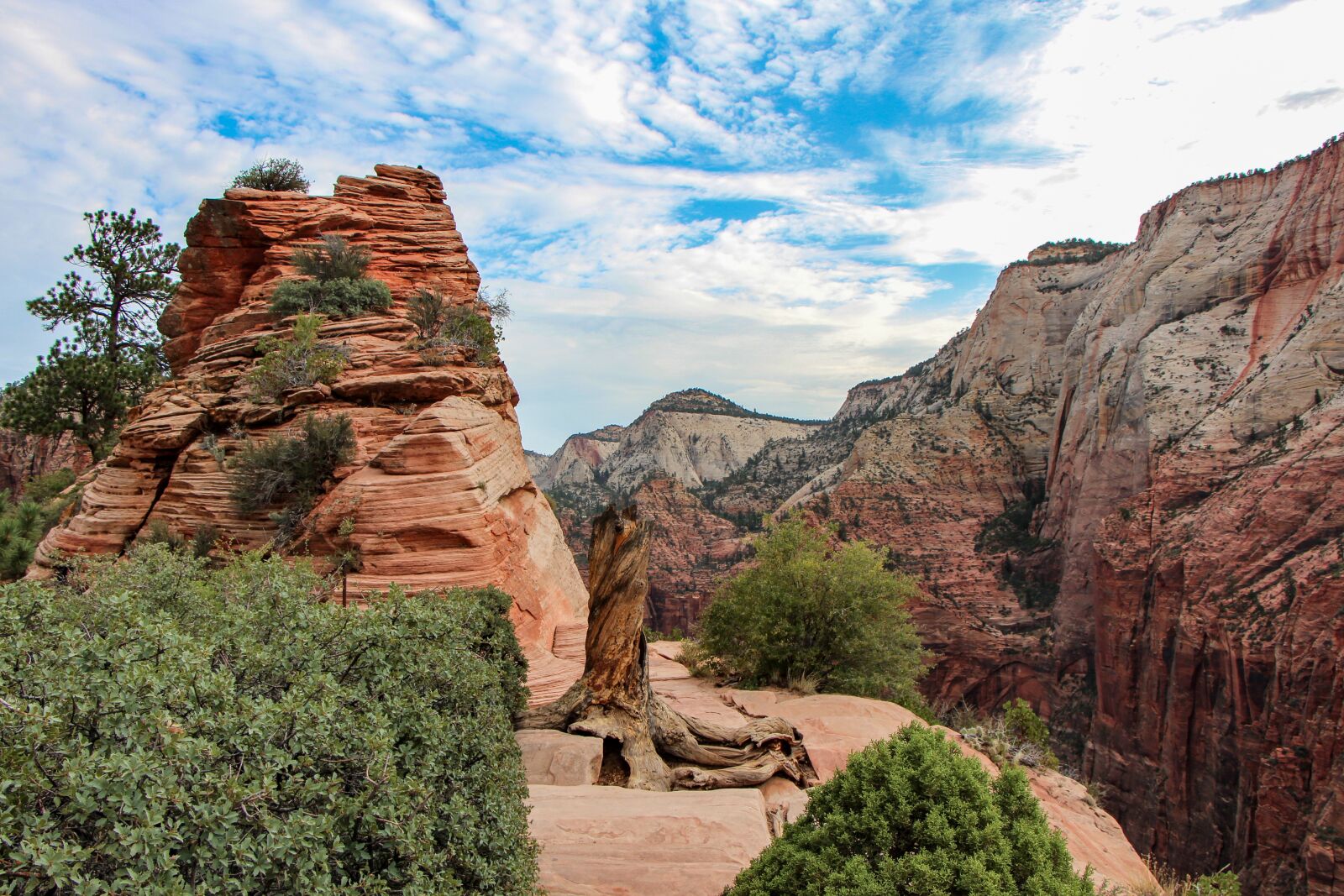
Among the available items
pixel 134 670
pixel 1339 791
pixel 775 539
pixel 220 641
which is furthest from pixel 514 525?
pixel 1339 791

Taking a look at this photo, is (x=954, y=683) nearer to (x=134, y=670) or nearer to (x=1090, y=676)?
(x=1090, y=676)

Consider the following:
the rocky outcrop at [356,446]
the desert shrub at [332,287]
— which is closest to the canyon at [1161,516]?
the rocky outcrop at [356,446]

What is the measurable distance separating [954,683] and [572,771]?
5009 cm

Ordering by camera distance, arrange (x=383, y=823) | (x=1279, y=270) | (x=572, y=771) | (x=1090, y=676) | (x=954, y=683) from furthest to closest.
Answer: (x=954, y=683)
(x=1090, y=676)
(x=1279, y=270)
(x=572, y=771)
(x=383, y=823)

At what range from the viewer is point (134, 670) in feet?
10.0

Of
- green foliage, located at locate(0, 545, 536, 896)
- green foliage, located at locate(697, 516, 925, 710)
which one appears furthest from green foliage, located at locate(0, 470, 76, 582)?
green foliage, located at locate(697, 516, 925, 710)

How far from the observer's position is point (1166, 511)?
1608 inches

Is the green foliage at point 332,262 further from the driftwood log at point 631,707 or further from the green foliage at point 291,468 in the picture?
the driftwood log at point 631,707

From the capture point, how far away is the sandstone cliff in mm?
28953

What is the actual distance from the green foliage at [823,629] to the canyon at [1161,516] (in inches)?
583

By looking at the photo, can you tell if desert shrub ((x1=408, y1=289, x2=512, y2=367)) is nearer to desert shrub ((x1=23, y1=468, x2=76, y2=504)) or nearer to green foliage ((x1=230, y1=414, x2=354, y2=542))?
green foliage ((x1=230, y1=414, x2=354, y2=542))

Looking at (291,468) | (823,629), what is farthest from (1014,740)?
(291,468)

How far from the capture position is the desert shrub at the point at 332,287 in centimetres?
1708

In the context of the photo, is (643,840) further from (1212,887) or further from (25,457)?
(25,457)
